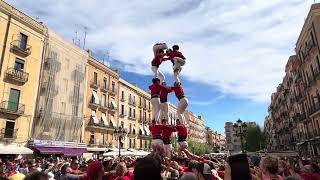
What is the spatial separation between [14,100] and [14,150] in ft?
14.5

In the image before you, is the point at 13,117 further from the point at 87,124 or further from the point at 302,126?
the point at 302,126

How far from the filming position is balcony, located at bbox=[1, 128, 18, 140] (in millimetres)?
22425

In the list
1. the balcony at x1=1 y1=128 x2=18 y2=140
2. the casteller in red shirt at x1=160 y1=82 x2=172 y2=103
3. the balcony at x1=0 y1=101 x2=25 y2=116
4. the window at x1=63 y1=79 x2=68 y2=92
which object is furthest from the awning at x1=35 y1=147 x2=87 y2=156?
the casteller in red shirt at x1=160 y1=82 x2=172 y2=103

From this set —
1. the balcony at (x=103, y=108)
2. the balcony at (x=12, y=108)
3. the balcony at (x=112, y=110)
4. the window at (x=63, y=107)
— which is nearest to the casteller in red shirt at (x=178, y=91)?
the balcony at (x=12, y=108)

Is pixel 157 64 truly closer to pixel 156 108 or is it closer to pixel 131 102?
pixel 156 108

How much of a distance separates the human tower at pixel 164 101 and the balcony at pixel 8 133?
17.9 metres

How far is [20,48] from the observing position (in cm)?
2477

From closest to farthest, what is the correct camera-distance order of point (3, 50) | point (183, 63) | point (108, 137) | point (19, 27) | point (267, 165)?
point (267, 165) → point (183, 63) → point (3, 50) → point (19, 27) → point (108, 137)

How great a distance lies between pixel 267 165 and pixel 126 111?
4082cm

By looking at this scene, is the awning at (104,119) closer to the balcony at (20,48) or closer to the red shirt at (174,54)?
the balcony at (20,48)

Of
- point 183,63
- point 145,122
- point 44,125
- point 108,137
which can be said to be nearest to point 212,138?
point 145,122

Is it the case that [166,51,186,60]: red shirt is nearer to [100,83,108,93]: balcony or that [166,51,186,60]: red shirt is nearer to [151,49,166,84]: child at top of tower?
[151,49,166,84]: child at top of tower

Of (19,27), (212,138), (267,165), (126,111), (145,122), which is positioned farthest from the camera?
(212,138)

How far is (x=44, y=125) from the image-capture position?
26.7 meters
